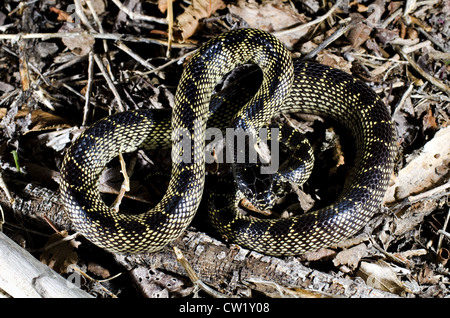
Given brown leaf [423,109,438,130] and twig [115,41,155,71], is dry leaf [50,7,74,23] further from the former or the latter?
brown leaf [423,109,438,130]

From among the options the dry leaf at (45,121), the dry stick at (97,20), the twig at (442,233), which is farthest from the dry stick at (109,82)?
the twig at (442,233)

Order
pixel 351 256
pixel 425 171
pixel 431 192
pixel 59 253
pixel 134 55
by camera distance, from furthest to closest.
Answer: pixel 134 55
pixel 425 171
pixel 431 192
pixel 351 256
pixel 59 253

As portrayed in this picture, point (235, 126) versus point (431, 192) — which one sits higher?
point (235, 126)

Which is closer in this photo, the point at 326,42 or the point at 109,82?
the point at 109,82

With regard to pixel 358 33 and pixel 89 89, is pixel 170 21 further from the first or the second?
pixel 358 33

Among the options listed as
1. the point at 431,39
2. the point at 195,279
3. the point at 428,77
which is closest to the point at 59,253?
the point at 195,279

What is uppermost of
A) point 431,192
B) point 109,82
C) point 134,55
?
point 134,55
